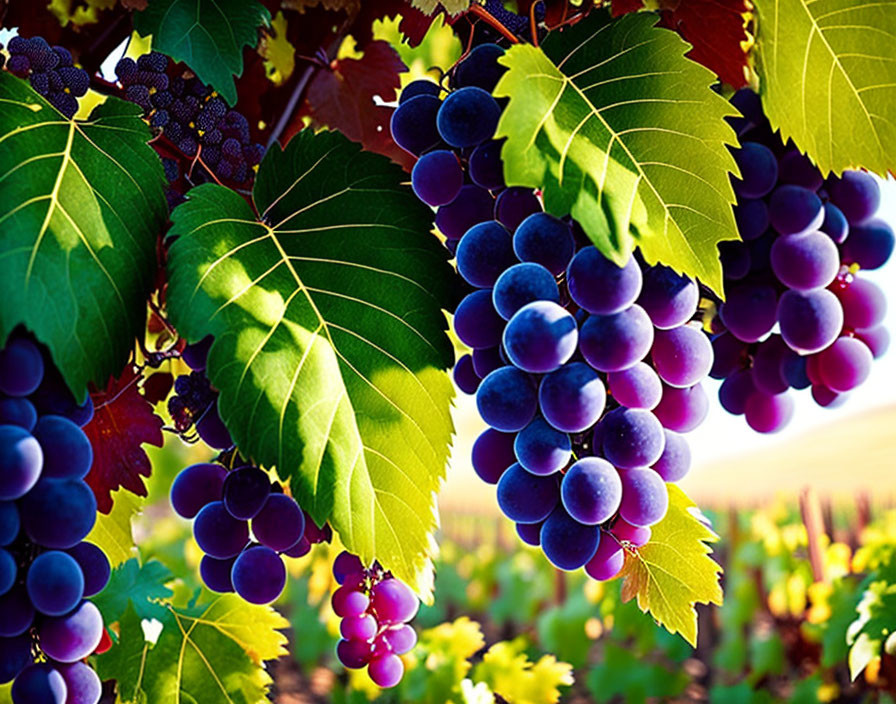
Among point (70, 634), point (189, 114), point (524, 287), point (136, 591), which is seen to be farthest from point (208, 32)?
point (136, 591)

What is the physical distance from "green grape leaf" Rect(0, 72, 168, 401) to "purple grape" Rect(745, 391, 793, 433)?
1.51 feet

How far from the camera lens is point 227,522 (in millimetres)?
639

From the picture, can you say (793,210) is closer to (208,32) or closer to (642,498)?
(642,498)

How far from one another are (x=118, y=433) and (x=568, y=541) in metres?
0.39

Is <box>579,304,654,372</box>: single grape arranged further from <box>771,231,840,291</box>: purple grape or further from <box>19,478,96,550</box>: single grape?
<box>19,478,96,550</box>: single grape

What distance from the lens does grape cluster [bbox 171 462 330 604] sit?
0.63 metres

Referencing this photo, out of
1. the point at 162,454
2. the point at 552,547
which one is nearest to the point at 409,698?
the point at 552,547

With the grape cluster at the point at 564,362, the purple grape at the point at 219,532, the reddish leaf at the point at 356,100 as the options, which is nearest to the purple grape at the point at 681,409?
the grape cluster at the point at 564,362

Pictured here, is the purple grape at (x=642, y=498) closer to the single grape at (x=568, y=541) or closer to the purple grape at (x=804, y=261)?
the single grape at (x=568, y=541)

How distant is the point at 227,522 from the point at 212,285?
0.67 feet

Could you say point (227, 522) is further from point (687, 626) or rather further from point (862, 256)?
point (862, 256)

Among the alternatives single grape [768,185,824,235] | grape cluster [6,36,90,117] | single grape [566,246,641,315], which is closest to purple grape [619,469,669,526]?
single grape [566,246,641,315]

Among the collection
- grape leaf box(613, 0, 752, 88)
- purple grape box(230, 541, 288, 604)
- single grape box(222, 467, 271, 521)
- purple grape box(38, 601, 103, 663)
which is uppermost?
grape leaf box(613, 0, 752, 88)

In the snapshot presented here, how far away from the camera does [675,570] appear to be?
1.90ft
